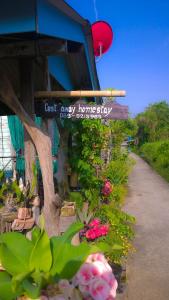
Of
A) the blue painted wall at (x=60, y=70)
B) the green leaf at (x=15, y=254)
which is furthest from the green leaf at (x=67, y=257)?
the blue painted wall at (x=60, y=70)

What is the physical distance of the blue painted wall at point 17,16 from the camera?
2260 mm

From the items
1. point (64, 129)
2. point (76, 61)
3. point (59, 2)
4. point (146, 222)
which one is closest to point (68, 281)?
point (59, 2)

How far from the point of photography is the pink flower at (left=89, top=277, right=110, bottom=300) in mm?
1288

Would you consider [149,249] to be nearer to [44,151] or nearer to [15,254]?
[44,151]

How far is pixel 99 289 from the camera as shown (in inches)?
51.0

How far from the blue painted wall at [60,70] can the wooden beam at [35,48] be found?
1.25 m

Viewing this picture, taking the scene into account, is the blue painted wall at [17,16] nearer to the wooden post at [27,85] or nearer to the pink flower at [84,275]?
the wooden post at [27,85]

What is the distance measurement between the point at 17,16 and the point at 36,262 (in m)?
→ 1.67

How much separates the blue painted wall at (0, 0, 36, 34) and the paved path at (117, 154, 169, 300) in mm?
3165

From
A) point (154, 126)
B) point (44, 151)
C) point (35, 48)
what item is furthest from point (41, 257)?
point (154, 126)

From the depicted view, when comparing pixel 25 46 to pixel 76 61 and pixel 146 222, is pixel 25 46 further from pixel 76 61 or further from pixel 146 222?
pixel 146 222

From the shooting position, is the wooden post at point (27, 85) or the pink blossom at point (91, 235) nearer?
the wooden post at point (27, 85)

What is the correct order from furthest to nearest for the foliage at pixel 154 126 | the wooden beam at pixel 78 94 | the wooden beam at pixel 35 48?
the foliage at pixel 154 126 → the wooden beam at pixel 78 94 → the wooden beam at pixel 35 48

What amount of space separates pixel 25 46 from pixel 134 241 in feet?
13.9
